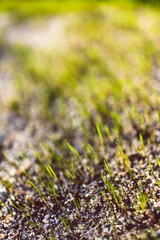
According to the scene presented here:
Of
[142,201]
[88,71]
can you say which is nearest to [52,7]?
[88,71]

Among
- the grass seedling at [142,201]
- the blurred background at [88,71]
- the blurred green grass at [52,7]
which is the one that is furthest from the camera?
the blurred green grass at [52,7]

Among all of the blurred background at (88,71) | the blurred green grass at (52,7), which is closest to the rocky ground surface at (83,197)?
the blurred background at (88,71)

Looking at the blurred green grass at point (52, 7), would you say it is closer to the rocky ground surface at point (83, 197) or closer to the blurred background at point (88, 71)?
the blurred background at point (88, 71)

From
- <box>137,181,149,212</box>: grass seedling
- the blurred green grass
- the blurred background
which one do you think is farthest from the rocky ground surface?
the blurred green grass

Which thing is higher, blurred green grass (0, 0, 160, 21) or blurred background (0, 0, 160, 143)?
blurred green grass (0, 0, 160, 21)

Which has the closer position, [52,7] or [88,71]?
[88,71]

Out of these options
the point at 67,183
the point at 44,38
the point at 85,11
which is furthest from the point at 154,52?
the point at 85,11

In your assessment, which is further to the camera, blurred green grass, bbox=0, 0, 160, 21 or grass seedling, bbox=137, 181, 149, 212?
blurred green grass, bbox=0, 0, 160, 21

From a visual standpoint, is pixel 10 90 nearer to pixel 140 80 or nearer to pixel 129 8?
pixel 140 80

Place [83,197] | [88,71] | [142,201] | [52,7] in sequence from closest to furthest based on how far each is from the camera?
[142,201]
[83,197]
[88,71]
[52,7]

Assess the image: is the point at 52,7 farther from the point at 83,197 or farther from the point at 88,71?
the point at 83,197

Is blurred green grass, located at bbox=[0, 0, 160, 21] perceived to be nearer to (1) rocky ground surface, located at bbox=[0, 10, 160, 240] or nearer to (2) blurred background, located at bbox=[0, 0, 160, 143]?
(2) blurred background, located at bbox=[0, 0, 160, 143]
